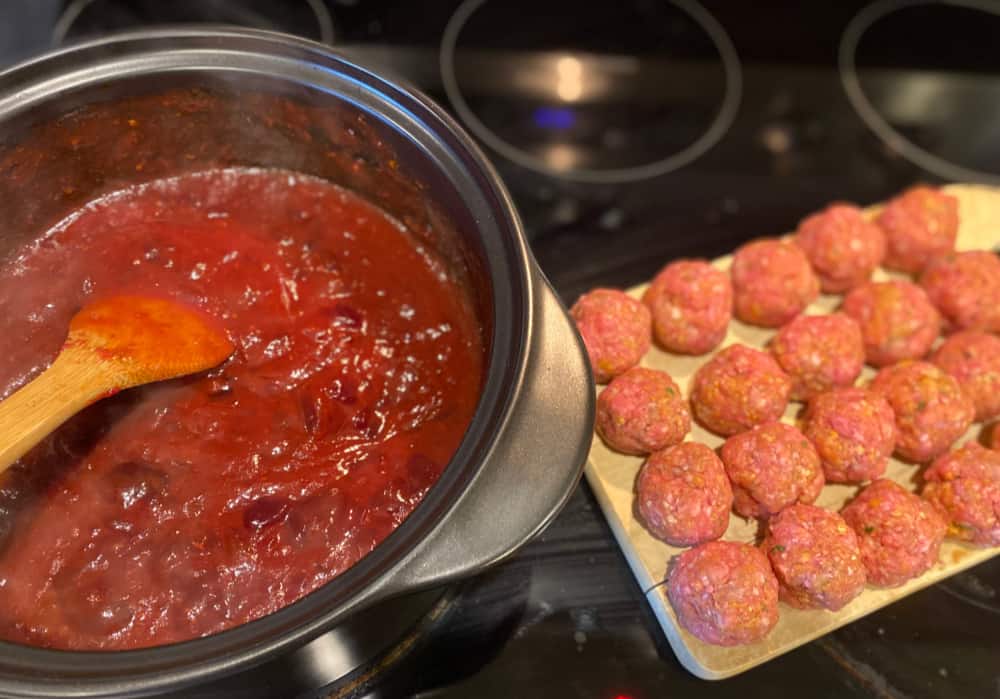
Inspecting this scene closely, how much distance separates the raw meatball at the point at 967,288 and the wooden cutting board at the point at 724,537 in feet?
0.79

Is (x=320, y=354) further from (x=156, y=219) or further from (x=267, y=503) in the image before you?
(x=156, y=219)

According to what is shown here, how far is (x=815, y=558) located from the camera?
1.50 metres

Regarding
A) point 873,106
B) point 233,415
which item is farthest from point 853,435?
point 873,106

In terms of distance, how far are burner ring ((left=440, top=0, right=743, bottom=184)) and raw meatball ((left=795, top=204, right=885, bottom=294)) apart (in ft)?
1.59

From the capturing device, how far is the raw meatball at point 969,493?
1615mm

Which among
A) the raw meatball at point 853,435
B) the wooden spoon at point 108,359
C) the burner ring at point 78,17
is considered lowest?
the raw meatball at point 853,435

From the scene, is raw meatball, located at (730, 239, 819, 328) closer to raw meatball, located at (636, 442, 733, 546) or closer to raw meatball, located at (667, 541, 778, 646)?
raw meatball, located at (636, 442, 733, 546)

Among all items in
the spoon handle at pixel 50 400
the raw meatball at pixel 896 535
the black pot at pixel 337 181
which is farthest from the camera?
the raw meatball at pixel 896 535

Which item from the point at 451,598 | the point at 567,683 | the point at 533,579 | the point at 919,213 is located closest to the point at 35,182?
the point at 451,598

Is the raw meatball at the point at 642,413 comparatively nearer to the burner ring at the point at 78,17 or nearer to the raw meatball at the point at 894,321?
the raw meatball at the point at 894,321

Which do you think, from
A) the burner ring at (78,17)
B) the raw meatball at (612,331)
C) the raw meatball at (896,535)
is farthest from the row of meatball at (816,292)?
the burner ring at (78,17)

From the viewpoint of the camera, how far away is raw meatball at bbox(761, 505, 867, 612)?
149 cm

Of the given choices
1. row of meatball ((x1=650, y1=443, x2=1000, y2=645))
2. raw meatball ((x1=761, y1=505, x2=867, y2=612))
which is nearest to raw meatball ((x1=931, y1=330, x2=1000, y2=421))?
row of meatball ((x1=650, y1=443, x2=1000, y2=645))

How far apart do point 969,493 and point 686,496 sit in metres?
0.56
